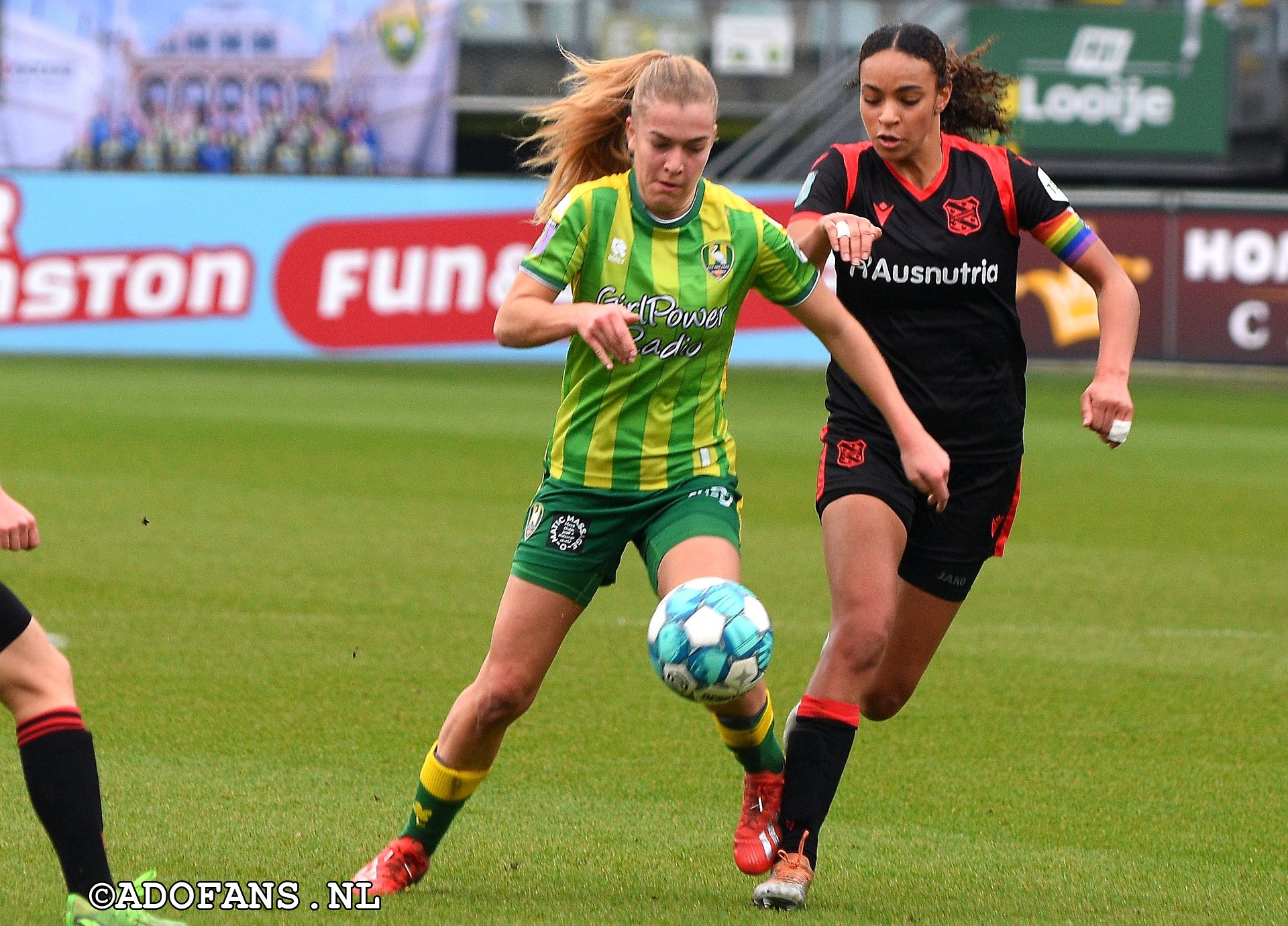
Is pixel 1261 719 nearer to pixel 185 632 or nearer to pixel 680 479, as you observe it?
pixel 680 479

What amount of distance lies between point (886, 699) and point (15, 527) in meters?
2.57

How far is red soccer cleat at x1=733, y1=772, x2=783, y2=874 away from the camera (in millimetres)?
4785

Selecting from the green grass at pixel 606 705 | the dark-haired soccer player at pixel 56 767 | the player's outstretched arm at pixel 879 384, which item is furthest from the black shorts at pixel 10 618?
the player's outstretched arm at pixel 879 384

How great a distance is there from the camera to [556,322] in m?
4.25

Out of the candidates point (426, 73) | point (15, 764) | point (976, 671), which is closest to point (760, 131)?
point (426, 73)

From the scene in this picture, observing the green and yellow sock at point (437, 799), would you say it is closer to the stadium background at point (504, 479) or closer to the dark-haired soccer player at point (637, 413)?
the dark-haired soccer player at point (637, 413)

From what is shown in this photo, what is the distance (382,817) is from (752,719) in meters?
1.17

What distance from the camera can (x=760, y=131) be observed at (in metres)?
26.4

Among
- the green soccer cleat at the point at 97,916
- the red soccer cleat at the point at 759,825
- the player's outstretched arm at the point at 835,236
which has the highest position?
the player's outstretched arm at the point at 835,236

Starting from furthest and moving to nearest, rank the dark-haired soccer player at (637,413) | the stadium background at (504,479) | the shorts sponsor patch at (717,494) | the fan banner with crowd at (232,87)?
the fan banner with crowd at (232,87) < the stadium background at (504,479) < the shorts sponsor patch at (717,494) < the dark-haired soccer player at (637,413)

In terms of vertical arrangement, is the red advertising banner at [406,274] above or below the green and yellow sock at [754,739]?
below

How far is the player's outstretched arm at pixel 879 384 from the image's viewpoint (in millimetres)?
4688

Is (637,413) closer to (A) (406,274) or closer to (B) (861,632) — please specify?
(B) (861,632)

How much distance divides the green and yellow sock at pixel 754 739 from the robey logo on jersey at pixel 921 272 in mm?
1146
